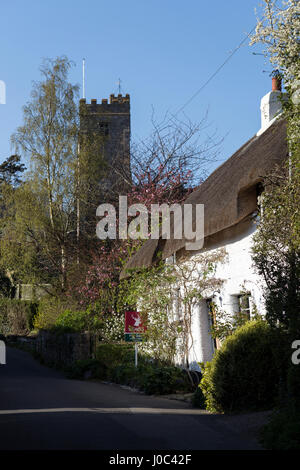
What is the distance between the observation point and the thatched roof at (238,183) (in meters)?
12.0

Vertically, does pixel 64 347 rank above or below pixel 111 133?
below

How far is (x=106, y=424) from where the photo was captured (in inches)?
331

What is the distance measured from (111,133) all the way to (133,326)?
31252mm

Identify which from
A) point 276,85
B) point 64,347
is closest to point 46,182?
point 64,347

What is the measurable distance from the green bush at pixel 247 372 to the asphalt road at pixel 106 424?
452 mm

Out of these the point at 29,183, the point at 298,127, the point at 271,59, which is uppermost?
the point at 29,183

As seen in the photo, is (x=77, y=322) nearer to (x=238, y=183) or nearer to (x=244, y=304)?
(x=244, y=304)

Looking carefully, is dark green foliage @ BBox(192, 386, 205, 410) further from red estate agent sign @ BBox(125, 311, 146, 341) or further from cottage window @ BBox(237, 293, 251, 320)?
red estate agent sign @ BBox(125, 311, 146, 341)

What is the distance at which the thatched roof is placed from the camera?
12.0m

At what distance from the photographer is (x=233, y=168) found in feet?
49.9

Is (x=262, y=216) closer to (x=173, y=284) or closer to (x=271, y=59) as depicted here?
(x=271, y=59)

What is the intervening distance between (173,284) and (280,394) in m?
7.48
